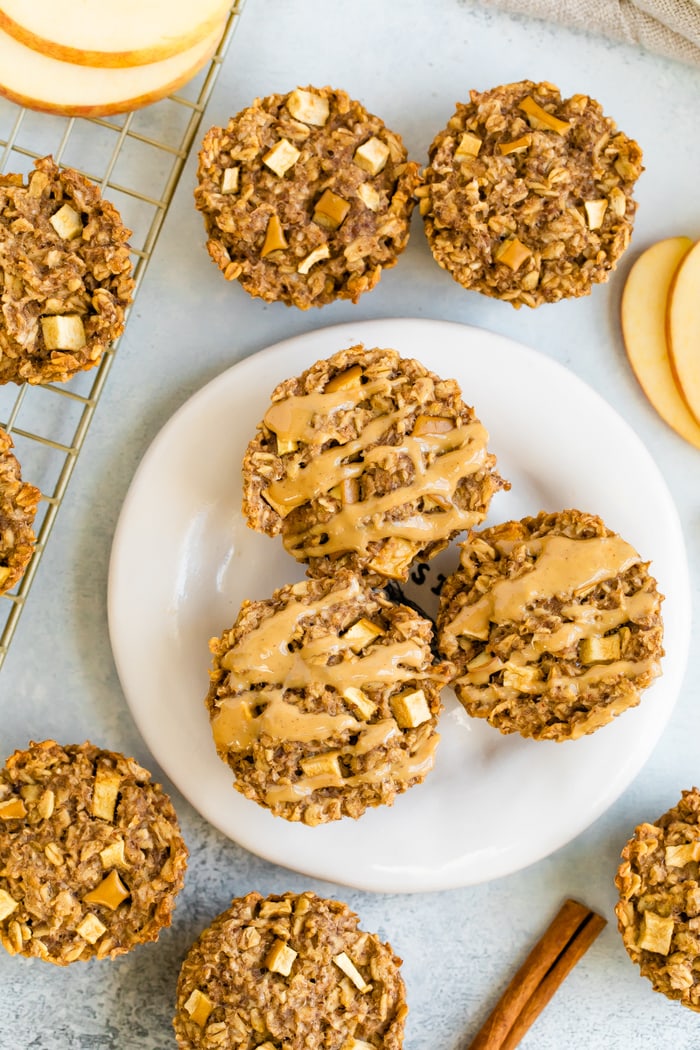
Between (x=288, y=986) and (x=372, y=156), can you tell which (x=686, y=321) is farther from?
(x=288, y=986)

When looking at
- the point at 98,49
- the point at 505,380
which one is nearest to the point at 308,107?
the point at 98,49

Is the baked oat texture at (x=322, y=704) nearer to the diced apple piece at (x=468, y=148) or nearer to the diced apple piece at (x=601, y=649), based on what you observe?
the diced apple piece at (x=601, y=649)

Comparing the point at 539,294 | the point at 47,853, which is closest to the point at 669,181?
the point at 539,294

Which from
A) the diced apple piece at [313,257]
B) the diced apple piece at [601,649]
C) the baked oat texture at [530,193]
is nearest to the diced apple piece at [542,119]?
the baked oat texture at [530,193]

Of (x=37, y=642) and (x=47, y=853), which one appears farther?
(x=37, y=642)

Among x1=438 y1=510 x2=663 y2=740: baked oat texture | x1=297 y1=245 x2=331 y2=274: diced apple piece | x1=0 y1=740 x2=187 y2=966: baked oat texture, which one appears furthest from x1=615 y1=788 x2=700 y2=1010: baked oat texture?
x1=297 y1=245 x2=331 y2=274: diced apple piece

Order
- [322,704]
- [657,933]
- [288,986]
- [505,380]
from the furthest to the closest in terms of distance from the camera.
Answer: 1. [505,380]
2. [657,933]
3. [288,986]
4. [322,704]

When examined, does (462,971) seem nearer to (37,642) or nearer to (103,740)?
(103,740)
